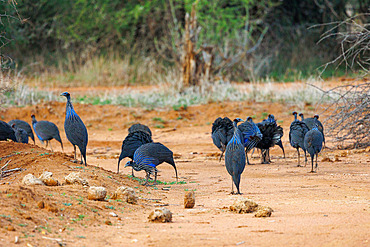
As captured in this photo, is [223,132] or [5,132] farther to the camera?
[223,132]

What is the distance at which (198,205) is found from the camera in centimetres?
580

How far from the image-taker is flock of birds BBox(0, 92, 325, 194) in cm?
664

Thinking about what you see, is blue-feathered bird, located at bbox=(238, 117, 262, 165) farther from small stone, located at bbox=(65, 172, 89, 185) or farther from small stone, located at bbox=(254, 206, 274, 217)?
small stone, located at bbox=(254, 206, 274, 217)

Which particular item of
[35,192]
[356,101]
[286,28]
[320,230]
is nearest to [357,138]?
[356,101]

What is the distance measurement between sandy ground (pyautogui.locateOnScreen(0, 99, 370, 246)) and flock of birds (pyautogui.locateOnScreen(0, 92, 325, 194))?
0.34 m

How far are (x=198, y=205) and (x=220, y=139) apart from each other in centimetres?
360

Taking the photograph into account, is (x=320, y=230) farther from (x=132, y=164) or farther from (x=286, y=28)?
(x=286, y=28)

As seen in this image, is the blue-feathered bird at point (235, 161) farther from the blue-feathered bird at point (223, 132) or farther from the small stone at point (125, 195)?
the blue-feathered bird at point (223, 132)

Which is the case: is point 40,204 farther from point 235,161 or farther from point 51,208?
point 235,161

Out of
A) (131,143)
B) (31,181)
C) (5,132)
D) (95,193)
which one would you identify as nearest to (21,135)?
(5,132)

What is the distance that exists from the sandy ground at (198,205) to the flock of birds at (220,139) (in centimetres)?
34

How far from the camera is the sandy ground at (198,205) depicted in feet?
13.6

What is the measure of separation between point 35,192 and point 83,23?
19.3 meters

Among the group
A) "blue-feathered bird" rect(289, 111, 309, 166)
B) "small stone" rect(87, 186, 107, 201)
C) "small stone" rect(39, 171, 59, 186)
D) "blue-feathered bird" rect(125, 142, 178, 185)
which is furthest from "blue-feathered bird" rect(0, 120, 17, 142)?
"blue-feathered bird" rect(289, 111, 309, 166)
